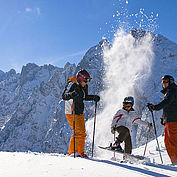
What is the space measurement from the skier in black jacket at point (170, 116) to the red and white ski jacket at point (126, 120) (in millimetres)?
648

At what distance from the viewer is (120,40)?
62.6 m

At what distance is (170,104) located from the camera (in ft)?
13.3

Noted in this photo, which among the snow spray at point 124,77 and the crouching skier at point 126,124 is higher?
the snow spray at point 124,77

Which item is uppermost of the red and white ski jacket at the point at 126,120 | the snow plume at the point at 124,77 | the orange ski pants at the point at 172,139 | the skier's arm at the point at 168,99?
the snow plume at the point at 124,77

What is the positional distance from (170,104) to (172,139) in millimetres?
714

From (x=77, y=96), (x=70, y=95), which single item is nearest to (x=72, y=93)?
(x=70, y=95)

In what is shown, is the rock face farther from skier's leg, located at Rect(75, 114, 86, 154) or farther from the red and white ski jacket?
skier's leg, located at Rect(75, 114, 86, 154)

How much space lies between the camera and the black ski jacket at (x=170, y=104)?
3914 mm

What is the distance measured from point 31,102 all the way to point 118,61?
276 ft

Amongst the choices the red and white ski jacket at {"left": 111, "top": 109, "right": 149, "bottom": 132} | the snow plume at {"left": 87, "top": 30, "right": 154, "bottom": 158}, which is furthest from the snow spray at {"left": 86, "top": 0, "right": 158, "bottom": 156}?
the red and white ski jacket at {"left": 111, "top": 109, "right": 149, "bottom": 132}

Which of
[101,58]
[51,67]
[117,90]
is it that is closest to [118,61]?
[117,90]

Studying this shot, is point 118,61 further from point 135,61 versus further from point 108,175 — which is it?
point 108,175

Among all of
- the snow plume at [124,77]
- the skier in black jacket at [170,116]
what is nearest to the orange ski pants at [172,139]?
the skier in black jacket at [170,116]

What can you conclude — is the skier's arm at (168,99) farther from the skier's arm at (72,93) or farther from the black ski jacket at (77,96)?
the skier's arm at (72,93)
